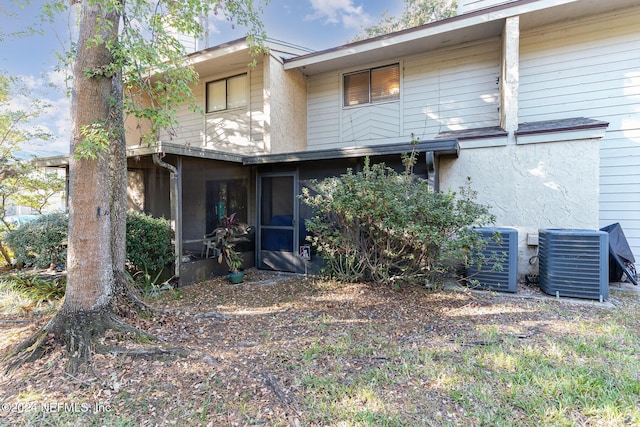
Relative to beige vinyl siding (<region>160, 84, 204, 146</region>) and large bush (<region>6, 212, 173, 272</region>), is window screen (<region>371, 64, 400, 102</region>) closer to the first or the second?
beige vinyl siding (<region>160, 84, 204, 146</region>)

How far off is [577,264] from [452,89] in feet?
15.0

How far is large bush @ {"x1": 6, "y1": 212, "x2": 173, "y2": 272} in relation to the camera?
5.66 m

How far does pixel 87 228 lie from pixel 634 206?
8922 millimetres

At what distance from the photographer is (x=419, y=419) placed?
215cm

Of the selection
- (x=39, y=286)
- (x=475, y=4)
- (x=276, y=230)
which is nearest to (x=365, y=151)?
(x=276, y=230)

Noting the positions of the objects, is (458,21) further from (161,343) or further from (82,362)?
(82,362)

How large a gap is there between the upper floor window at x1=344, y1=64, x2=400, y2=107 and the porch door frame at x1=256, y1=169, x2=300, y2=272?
3.05 metres

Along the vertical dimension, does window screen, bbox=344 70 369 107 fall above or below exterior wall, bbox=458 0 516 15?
below

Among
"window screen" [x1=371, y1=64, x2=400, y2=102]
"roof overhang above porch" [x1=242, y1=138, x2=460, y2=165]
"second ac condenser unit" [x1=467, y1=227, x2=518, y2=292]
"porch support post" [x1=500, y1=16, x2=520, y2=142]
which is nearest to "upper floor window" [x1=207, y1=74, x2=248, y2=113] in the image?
"roof overhang above porch" [x1=242, y1=138, x2=460, y2=165]

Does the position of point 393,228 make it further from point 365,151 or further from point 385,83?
point 385,83

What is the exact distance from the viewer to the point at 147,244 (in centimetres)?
570

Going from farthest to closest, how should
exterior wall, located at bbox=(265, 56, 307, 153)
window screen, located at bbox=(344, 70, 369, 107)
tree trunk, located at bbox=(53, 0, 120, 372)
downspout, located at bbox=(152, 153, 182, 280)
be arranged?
window screen, located at bbox=(344, 70, 369, 107) → exterior wall, located at bbox=(265, 56, 307, 153) → downspout, located at bbox=(152, 153, 182, 280) → tree trunk, located at bbox=(53, 0, 120, 372)

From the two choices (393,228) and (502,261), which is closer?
(393,228)

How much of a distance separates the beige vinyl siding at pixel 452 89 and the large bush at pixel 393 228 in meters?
2.91
